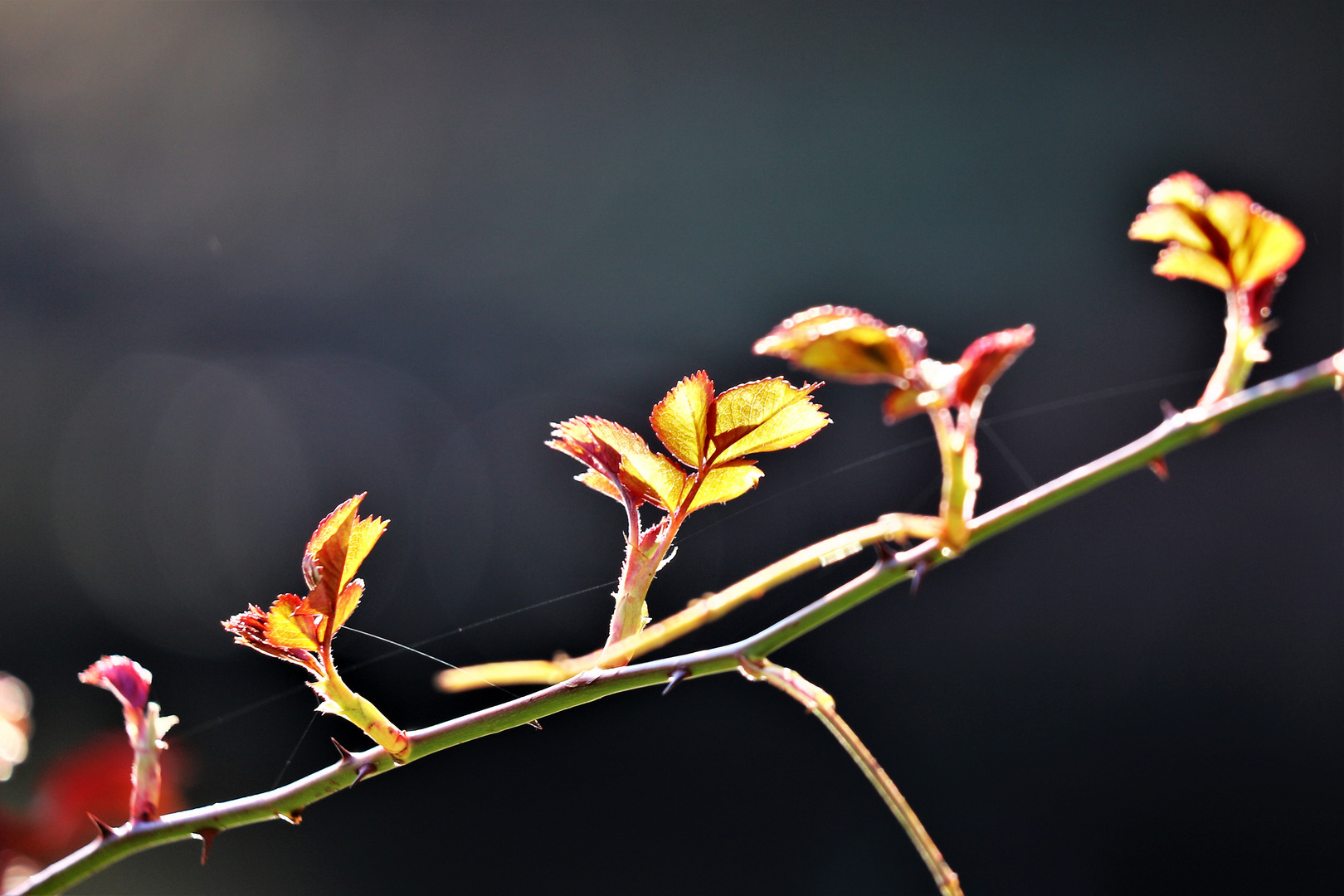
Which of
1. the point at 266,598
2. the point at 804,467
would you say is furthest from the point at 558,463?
the point at 266,598

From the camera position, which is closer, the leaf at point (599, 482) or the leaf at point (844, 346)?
the leaf at point (844, 346)

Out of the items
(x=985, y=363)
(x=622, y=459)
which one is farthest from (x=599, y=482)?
(x=985, y=363)

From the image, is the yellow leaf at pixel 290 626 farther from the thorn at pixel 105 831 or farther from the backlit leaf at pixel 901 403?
the backlit leaf at pixel 901 403

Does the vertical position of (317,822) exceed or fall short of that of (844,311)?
it falls short

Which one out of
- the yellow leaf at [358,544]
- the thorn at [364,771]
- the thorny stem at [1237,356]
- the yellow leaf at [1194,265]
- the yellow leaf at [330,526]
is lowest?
the thorn at [364,771]

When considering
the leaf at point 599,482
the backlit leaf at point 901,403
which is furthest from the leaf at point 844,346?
the leaf at point 599,482

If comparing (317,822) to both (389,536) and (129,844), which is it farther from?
(129,844)

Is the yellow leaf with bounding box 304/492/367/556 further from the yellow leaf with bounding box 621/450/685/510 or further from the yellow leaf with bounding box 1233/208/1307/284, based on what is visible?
→ the yellow leaf with bounding box 1233/208/1307/284
